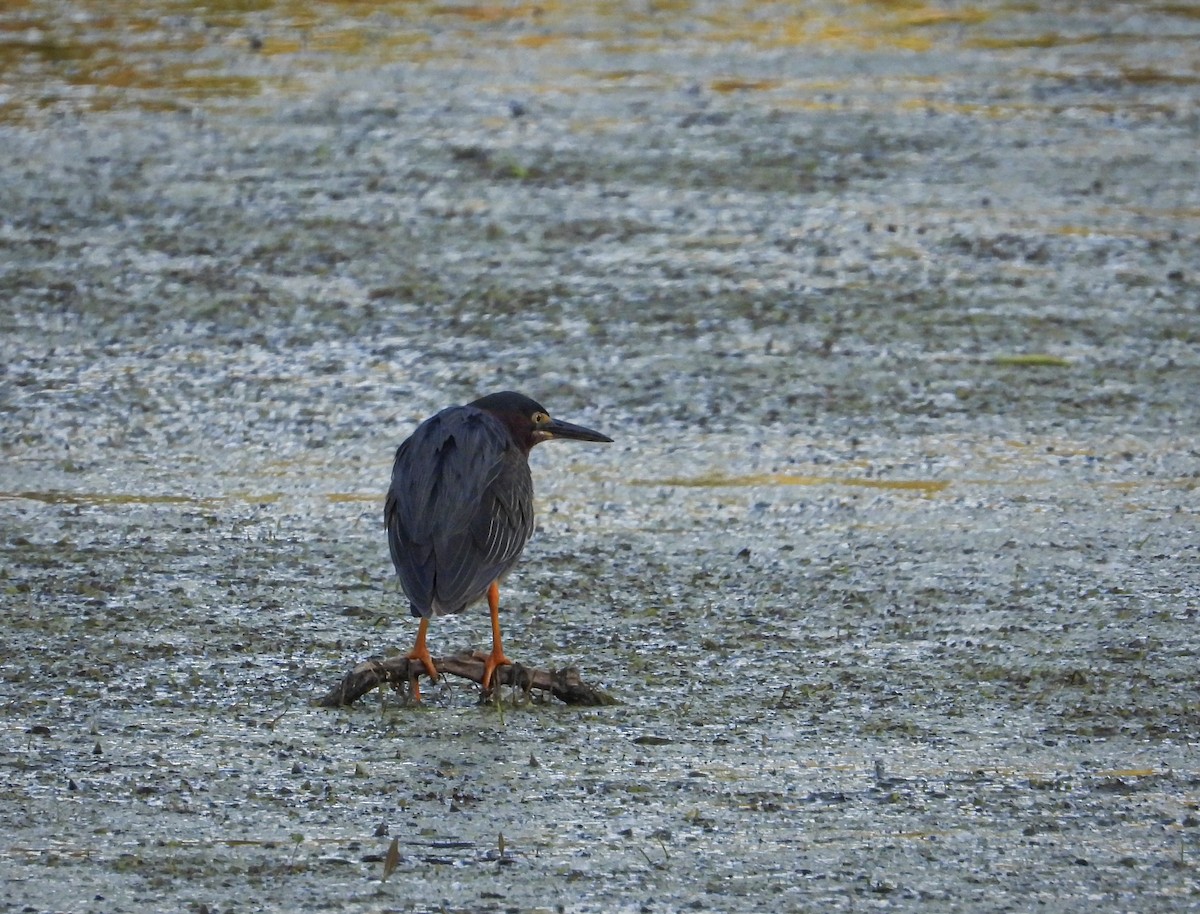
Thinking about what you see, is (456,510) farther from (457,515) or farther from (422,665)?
(422,665)

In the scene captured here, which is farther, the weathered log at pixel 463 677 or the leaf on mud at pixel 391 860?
the weathered log at pixel 463 677

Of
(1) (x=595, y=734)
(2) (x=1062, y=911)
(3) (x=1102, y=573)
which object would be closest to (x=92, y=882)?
(1) (x=595, y=734)

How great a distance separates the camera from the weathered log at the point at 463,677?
18.7 feet

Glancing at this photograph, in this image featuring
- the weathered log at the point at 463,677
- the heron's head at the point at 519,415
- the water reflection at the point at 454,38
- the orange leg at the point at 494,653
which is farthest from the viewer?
the water reflection at the point at 454,38

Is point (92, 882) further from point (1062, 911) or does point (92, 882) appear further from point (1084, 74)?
point (1084, 74)

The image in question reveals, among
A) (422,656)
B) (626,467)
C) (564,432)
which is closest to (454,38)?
(626,467)

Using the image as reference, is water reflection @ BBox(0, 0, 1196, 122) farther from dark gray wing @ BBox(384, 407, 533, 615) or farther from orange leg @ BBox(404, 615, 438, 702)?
orange leg @ BBox(404, 615, 438, 702)

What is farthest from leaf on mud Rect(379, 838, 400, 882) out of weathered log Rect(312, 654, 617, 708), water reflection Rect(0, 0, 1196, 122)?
water reflection Rect(0, 0, 1196, 122)

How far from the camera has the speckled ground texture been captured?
494 cm

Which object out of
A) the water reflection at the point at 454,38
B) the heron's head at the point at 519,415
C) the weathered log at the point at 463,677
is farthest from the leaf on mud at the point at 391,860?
the water reflection at the point at 454,38

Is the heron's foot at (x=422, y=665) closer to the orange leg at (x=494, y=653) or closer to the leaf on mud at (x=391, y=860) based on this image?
the orange leg at (x=494, y=653)

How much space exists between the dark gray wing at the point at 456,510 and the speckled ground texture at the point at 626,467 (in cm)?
36

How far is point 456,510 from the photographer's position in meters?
6.03

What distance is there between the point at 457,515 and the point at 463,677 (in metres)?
0.49
